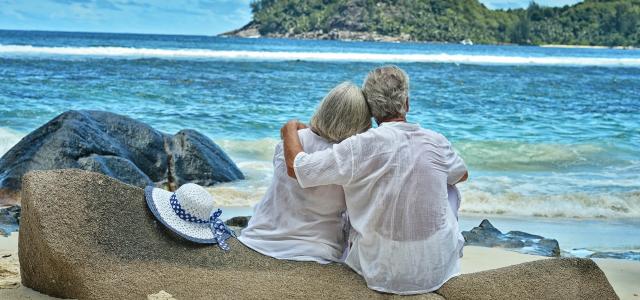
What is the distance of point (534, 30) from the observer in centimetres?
10575

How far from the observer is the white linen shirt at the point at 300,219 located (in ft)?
12.9

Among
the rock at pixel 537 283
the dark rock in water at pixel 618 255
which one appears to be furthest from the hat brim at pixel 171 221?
the dark rock in water at pixel 618 255

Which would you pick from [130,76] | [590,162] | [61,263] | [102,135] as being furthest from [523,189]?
[130,76]

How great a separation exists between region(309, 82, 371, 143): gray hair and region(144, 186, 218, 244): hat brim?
0.79 metres

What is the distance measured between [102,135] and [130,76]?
16.8m

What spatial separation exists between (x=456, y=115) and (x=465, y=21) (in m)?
88.4

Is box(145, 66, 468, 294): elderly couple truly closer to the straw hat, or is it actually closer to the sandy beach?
the straw hat

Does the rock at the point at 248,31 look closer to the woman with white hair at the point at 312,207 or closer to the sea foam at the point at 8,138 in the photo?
the sea foam at the point at 8,138

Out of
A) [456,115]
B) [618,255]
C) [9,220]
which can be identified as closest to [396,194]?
[618,255]

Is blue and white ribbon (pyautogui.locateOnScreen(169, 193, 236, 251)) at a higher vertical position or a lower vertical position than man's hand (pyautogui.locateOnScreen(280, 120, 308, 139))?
lower

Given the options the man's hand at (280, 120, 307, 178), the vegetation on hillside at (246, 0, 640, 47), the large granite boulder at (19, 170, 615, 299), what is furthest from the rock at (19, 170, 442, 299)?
the vegetation on hillside at (246, 0, 640, 47)

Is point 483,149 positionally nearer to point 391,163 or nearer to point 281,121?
point 281,121

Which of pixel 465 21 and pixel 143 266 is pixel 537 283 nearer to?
pixel 143 266

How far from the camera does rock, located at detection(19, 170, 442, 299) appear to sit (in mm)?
3824
